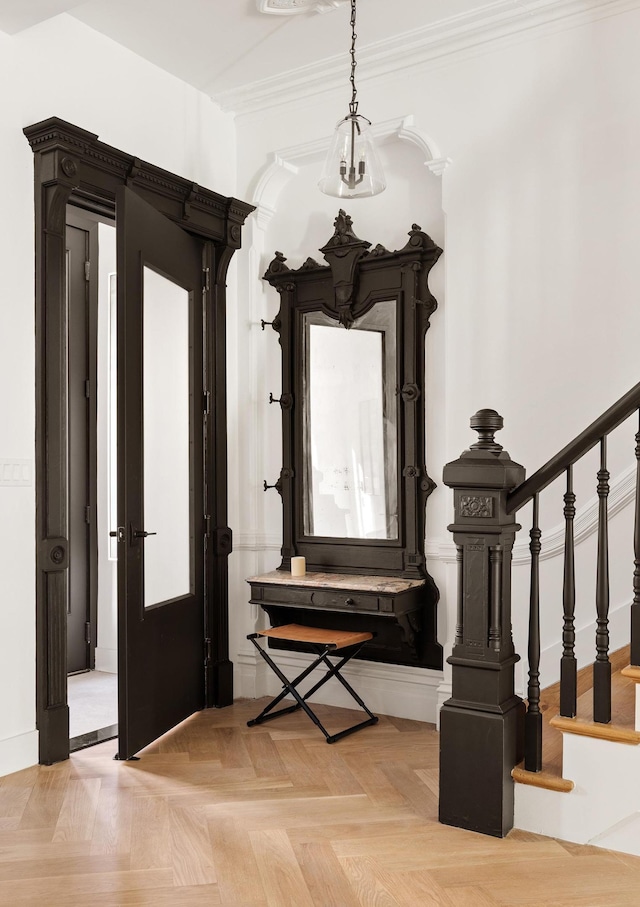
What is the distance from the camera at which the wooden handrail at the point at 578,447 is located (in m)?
2.81

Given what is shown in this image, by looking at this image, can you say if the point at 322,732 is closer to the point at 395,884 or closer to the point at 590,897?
the point at 395,884

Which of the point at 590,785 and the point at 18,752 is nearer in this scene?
the point at 590,785

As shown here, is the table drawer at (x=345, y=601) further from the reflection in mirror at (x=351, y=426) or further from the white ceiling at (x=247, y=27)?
the white ceiling at (x=247, y=27)

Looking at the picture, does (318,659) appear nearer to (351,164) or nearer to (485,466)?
(485,466)

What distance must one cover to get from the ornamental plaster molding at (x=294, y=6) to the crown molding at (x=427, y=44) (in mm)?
484

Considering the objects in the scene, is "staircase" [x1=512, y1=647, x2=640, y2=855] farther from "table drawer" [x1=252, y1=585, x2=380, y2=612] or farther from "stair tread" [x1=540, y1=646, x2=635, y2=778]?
"table drawer" [x1=252, y1=585, x2=380, y2=612]

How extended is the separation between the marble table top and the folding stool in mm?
246

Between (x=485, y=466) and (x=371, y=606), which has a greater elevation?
(x=485, y=466)

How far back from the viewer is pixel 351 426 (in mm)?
4652

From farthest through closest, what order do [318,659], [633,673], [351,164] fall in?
[318,659]
[351,164]
[633,673]

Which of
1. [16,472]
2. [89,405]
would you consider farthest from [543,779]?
[89,405]

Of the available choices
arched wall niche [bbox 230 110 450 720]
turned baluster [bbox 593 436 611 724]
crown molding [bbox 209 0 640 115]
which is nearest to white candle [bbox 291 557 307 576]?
arched wall niche [bbox 230 110 450 720]

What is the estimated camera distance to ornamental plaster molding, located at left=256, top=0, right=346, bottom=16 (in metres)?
3.90

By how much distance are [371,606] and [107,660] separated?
92.2 inches
